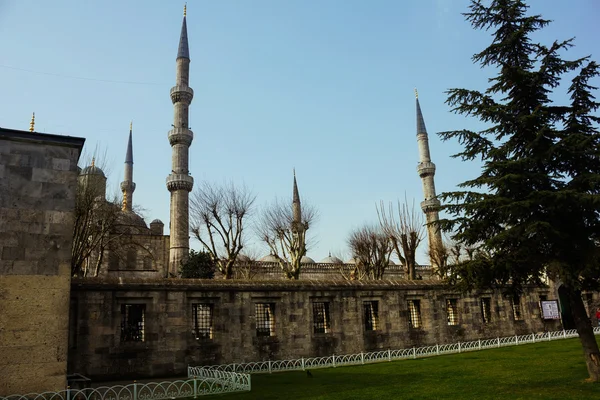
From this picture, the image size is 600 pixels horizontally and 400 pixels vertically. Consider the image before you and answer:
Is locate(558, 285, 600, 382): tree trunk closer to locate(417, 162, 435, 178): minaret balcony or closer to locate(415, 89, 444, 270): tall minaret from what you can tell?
locate(415, 89, 444, 270): tall minaret

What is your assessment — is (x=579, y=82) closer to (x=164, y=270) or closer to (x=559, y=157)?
(x=559, y=157)

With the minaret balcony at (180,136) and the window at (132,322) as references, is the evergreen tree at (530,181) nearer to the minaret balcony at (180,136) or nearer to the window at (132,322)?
the window at (132,322)

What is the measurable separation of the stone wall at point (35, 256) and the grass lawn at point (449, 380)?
4057mm

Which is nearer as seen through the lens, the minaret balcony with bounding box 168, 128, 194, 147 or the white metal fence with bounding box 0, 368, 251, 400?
the white metal fence with bounding box 0, 368, 251, 400

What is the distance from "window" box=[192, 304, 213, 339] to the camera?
16828 mm

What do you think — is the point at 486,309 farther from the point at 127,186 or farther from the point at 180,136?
the point at 127,186

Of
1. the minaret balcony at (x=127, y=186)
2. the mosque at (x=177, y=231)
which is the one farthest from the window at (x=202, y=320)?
the minaret balcony at (x=127, y=186)

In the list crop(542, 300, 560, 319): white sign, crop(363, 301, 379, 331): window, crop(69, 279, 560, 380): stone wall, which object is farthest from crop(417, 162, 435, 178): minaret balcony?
crop(363, 301, 379, 331): window

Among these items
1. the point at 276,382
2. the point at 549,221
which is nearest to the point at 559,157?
the point at 549,221

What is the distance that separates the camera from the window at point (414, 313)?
69.2 feet

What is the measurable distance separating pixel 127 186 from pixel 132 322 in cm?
3832

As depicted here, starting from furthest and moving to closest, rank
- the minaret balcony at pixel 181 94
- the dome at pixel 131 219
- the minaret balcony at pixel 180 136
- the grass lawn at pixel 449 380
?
the dome at pixel 131 219
the minaret balcony at pixel 181 94
the minaret balcony at pixel 180 136
the grass lawn at pixel 449 380

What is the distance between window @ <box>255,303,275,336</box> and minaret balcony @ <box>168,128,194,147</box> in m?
20.6

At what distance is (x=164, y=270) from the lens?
39281 mm
